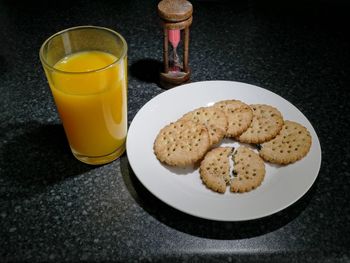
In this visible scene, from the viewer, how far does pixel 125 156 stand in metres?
0.83

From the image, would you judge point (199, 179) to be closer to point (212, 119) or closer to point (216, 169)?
point (216, 169)

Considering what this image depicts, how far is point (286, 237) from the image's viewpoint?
27.5 inches

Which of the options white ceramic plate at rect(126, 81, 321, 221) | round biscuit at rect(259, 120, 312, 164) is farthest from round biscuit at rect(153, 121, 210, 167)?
round biscuit at rect(259, 120, 312, 164)

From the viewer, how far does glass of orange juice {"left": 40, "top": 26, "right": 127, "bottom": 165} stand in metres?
0.70

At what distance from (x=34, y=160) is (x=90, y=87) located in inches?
9.2

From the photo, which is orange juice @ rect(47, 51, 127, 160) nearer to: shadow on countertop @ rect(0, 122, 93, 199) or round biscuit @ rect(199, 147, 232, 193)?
shadow on countertop @ rect(0, 122, 93, 199)

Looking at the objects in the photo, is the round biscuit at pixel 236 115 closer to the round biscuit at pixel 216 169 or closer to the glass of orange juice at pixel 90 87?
the round biscuit at pixel 216 169

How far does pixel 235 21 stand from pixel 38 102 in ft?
2.19

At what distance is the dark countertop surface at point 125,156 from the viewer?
687 millimetres

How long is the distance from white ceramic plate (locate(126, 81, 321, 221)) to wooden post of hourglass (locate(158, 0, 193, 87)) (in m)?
0.09

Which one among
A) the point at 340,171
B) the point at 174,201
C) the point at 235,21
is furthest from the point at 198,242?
the point at 235,21

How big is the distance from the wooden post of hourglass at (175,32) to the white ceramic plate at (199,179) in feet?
0.30

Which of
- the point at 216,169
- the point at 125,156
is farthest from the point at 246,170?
the point at 125,156

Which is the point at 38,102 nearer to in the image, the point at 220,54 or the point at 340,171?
the point at 220,54
